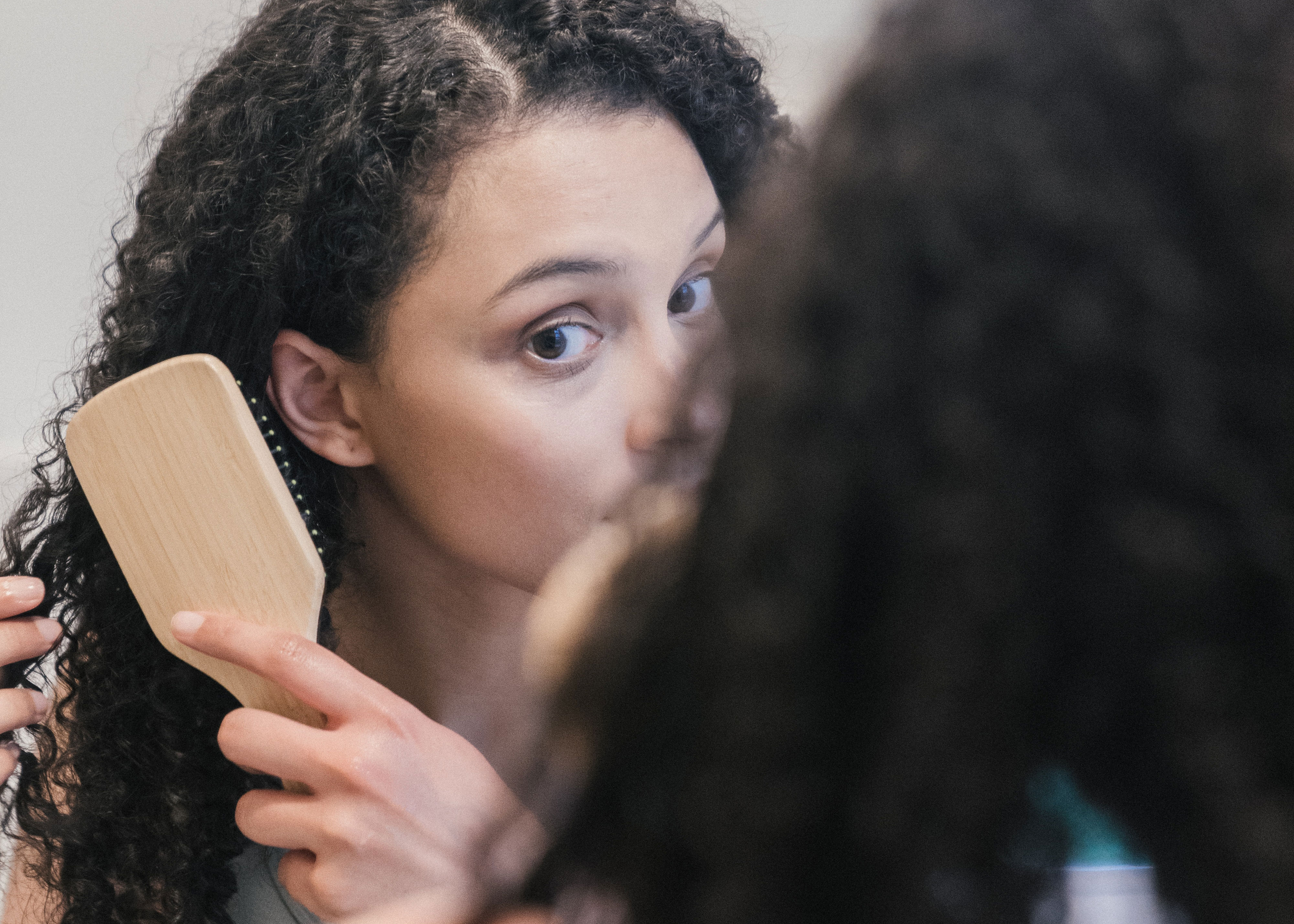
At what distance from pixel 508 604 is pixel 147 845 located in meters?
0.25

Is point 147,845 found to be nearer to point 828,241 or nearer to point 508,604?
point 508,604

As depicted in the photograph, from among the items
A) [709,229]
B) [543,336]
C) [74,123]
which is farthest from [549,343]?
[74,123]

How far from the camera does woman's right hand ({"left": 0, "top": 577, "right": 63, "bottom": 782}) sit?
587 mm

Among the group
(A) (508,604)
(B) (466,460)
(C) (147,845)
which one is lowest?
(C) (147,845)

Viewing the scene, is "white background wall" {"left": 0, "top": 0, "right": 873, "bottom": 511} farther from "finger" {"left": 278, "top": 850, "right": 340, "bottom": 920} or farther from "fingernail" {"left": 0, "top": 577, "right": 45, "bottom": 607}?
"finger" {"left": 278, "top": 850, "right": 340, "bottom": 920}

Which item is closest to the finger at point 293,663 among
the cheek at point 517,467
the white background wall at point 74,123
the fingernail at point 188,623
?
the fingernail at point 188,623

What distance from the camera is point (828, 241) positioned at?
0.85ft

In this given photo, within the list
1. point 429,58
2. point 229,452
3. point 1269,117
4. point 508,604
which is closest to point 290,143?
point 429,58

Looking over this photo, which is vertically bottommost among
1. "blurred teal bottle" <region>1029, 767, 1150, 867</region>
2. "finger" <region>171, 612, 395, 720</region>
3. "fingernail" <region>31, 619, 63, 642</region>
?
"fingernail" <region>31, 619, 63, 642</region>

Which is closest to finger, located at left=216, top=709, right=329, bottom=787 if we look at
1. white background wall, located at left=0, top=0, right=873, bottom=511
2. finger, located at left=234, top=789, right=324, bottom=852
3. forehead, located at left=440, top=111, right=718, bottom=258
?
finger, located at left=234, top=789, right=324, bottom=852

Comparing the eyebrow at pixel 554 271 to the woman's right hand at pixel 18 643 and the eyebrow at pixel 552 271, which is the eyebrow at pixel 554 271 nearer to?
the eyebrow at pixel 552 271

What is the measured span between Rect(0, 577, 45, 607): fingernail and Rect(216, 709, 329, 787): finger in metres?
0.15

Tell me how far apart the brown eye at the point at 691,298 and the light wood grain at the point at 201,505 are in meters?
0.24

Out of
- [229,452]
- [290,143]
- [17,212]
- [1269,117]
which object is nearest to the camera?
[1269,117]
